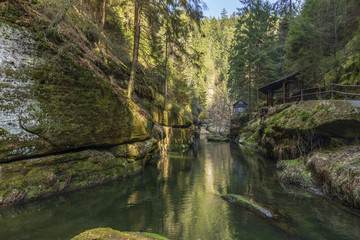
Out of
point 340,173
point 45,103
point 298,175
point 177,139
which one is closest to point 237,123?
point 177,139

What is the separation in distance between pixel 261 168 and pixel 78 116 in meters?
13.0

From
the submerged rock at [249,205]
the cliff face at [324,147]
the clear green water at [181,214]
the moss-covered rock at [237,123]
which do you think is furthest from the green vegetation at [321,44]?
the moss-covered rock at [237,123]

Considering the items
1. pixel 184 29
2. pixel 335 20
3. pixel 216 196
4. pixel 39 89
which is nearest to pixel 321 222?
pixel 216 196

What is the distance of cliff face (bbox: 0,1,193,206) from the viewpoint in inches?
274

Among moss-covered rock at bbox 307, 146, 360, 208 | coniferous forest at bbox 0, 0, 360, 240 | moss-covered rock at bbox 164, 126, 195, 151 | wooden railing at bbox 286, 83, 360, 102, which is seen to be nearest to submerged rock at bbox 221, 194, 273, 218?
coniferous forest at bbox 0, 0, 360, 240

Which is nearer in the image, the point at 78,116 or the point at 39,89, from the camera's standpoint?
the point at 39,89

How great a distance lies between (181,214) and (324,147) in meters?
9.75

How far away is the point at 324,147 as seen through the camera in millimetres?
11281

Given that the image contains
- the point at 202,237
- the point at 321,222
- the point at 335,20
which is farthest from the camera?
the point at 335,20

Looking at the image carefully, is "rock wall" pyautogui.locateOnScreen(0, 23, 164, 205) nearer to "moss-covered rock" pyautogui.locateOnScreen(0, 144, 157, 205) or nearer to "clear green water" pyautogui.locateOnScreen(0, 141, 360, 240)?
"moss-covered rock" pyautogui.locateOnScreen(0, 144, 157, 205)

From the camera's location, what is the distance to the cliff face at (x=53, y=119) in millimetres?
6957

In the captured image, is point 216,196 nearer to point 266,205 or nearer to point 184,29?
point 266,205

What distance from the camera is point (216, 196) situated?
8.96 meters

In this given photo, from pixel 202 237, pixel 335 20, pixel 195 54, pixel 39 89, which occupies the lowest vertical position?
pixel 202 237
